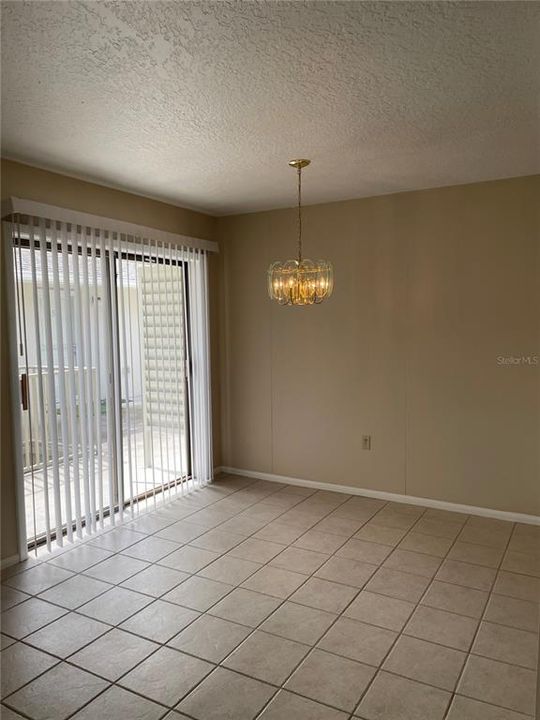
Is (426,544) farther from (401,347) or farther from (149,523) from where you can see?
(149,523)

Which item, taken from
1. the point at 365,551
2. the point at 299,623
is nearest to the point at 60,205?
the point at 299,623

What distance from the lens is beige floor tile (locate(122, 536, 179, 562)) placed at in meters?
3.35

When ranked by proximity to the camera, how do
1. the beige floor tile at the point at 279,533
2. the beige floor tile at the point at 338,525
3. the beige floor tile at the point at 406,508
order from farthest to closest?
the beige floor tile at the point at 406,508
the beige floor tile at the point at 338,525
the beige floor tile at the point at 279,533

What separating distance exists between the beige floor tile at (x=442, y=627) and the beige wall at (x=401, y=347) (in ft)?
5.00

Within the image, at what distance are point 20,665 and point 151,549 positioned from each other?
3.94ft

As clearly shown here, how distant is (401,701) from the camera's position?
81.0 inches

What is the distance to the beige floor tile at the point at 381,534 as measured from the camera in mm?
3545

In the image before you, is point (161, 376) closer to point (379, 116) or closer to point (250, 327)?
point (250, 327)

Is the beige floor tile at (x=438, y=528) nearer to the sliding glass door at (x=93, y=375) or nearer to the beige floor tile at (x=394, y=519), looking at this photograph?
the beige floor tile at (x=394, y=519)

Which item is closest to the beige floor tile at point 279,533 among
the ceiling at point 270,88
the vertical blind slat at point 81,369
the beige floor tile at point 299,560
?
the beige floor tile at point 299,560

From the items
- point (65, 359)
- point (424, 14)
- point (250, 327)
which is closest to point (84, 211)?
point (65, 359)

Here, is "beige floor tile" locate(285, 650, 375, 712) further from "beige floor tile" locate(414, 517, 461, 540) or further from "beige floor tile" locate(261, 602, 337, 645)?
"beige floor tile" locate(414, 517, 461, 540)

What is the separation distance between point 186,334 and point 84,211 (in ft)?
4.73

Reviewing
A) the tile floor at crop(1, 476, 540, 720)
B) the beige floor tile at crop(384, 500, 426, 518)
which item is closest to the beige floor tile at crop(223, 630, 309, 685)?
the tile floor at crop(1, 476, 540, 720)
